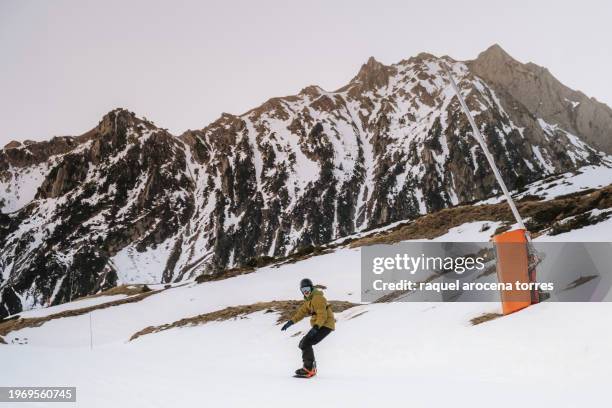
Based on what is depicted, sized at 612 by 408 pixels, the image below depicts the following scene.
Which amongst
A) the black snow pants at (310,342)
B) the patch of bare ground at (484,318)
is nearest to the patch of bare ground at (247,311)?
the patch of bare ground at (484,318)

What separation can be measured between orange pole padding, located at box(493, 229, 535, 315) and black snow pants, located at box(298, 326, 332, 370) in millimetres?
5686

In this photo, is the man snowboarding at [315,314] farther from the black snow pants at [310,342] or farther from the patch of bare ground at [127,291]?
the patch of bare ground at [127,291]

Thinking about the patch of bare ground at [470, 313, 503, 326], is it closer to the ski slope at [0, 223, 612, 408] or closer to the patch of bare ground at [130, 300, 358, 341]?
the ski slope at [0, 223, 612, 408]

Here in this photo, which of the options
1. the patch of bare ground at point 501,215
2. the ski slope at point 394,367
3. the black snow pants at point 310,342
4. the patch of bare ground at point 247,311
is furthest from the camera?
the patch of bare ground at point 501,215

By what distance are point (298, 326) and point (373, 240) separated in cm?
3322

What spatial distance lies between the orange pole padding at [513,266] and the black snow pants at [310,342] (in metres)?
5.69

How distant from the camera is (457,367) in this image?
10.9 m

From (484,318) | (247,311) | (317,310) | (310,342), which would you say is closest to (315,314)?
(317,310)

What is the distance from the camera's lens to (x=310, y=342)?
1015 cm

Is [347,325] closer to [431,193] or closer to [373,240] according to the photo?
[373,240]

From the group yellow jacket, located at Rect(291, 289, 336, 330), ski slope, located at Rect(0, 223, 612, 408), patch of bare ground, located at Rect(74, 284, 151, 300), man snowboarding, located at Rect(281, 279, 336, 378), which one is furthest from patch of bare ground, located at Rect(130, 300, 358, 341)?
patch of bare ground, located at Rect(74, 284, 151, 300)

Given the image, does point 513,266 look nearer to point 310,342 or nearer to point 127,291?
point 310,342

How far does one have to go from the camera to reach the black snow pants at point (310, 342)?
10055 mm

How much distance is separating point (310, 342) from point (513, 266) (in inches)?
242
